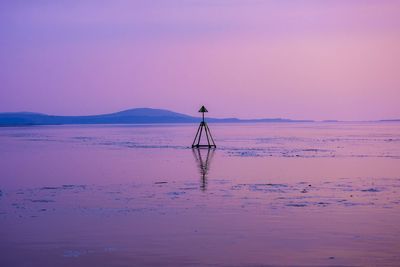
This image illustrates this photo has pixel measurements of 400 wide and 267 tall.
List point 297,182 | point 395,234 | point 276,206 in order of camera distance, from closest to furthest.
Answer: point 395,234 → point 276,206 → point 297,182

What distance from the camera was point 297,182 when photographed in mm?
24359

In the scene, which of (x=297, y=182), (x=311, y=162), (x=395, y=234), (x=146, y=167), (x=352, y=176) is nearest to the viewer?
(x=395, y=234)

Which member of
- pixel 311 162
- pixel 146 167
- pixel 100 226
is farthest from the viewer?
pixel 311 162

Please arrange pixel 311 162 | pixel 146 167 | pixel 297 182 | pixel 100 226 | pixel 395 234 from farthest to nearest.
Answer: pixel 311 162 → pixel 146 167 → pixel 297 182 → pixel 100 226 → pixel 395 234

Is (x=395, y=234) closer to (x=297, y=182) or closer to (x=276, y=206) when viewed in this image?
(x=276, y=206)

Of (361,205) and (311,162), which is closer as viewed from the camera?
(361,205)

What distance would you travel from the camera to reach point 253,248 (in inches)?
463

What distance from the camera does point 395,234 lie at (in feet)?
42.3

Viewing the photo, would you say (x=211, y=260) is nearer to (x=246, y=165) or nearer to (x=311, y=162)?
(x=246, y=165)

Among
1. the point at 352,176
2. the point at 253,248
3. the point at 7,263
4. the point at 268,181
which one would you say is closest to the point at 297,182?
the point at 268,181

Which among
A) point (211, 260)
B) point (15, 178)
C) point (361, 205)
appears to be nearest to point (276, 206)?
point (361, 205)

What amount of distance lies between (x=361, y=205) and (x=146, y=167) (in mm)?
17069

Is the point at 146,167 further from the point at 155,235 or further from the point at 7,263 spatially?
the point at 7,263

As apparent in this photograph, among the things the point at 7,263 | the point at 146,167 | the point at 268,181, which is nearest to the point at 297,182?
the point at 268,181
